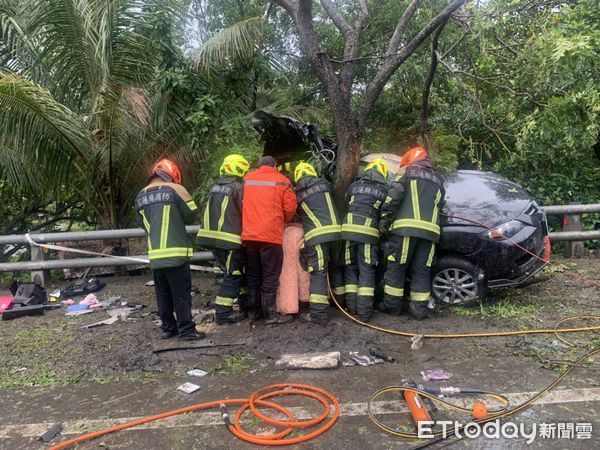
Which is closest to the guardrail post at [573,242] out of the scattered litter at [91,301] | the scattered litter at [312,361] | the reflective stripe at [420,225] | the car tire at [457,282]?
the car tire at [457,282]

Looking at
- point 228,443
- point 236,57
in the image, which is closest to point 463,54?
point 236,57

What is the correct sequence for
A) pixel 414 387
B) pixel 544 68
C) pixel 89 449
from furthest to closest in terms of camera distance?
pixel 544 68 → pixel 414 387 → pixel 89 449

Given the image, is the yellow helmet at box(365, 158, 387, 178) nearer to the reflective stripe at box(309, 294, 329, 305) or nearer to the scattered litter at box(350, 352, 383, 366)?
the reflective stripe at box(309, 294, 329, 305)

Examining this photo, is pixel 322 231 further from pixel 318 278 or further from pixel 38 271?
pixel 38 271

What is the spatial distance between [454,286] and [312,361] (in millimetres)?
2129

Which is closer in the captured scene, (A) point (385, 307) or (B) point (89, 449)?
(B) point (89, 449)

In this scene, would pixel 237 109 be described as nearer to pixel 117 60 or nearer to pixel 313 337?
pixel 117 60

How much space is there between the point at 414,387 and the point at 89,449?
244cm

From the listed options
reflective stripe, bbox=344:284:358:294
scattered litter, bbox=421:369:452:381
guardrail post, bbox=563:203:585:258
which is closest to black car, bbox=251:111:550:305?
reflective stripe, bbox=344:284:358:294

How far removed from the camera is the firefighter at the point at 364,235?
5.33 metres

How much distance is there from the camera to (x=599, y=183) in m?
8.79

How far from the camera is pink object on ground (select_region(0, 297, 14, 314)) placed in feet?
20.2

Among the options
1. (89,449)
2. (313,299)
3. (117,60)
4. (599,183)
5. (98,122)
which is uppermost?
(117,60)

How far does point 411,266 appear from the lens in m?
5.38
